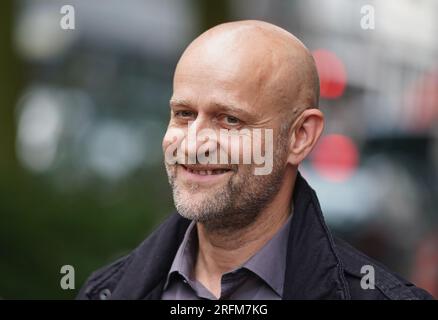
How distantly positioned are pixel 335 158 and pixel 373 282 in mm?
6601

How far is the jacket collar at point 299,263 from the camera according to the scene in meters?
2.53

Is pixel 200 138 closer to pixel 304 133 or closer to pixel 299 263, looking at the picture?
pixel 304 133

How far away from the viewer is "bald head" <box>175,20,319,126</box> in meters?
2.39

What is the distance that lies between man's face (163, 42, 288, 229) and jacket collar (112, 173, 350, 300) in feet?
0.60

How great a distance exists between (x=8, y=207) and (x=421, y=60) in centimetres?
916

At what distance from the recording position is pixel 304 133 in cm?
257

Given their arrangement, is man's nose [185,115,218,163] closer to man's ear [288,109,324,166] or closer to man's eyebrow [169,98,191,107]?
man's eyebrow [169,98,191,107]

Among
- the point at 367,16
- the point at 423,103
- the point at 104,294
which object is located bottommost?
the point at 104,294

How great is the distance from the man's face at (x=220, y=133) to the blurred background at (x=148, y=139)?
0.73 meters

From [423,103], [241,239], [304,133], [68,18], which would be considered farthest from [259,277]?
[423,103]

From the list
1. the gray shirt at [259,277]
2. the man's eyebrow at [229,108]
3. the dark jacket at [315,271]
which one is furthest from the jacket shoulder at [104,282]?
the man's eyebrow at [229,108]

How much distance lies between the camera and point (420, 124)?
13.5m
